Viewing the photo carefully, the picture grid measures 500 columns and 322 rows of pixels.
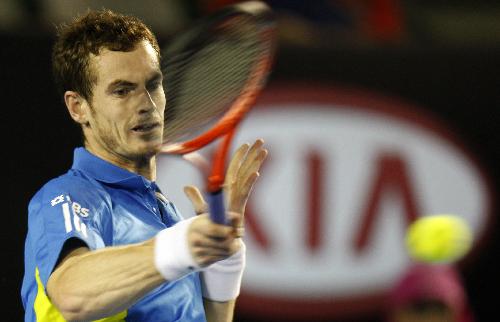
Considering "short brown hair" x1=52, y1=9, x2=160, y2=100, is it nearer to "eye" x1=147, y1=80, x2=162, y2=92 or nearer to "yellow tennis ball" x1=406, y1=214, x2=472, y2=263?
"eye" x1=147, y1=80, x2=162, y2=92

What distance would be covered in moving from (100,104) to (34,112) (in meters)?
2.47

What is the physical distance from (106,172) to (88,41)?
0.37 metres

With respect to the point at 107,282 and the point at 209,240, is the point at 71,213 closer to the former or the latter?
the point at 107,282

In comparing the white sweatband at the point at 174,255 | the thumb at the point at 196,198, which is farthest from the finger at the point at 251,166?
the white sweatband at the point at 174,255

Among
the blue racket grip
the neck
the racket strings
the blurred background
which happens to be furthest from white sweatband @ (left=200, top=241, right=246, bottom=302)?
the blurred background

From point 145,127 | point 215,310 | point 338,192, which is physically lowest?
point 338,192

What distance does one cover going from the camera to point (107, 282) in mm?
2383

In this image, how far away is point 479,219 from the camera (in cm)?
574

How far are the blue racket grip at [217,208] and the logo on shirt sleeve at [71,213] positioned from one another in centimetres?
41

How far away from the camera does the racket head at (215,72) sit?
274 cm

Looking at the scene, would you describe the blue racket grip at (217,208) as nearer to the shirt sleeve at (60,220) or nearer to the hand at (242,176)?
the hand at (242,176)

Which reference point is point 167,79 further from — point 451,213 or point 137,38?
point 451,213

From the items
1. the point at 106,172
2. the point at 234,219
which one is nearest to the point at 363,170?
the point at 106,172

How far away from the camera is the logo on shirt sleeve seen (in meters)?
2.56
